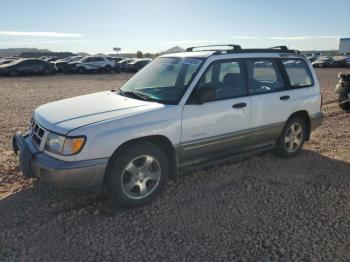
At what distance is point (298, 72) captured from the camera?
6105 millimetres

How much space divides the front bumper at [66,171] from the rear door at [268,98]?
240 cm

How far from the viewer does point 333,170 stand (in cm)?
564

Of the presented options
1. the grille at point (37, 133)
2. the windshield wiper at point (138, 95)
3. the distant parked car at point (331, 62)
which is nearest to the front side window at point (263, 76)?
the windshield wiper at point (138, 95)

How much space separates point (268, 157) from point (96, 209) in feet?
10.2

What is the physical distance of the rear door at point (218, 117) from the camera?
15.1 feet

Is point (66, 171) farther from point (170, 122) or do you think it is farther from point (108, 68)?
point (108, 68)

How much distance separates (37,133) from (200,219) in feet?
6.84

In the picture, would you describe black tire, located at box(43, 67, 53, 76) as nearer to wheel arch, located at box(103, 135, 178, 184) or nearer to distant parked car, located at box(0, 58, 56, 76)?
distant parked car, located at box(0, 58, 56, 76)

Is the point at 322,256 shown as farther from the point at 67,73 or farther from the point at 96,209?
the point at 67,73

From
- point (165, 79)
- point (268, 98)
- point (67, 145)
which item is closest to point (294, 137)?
point (268, 98)

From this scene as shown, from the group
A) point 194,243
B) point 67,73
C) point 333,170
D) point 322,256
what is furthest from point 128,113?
point 67,73

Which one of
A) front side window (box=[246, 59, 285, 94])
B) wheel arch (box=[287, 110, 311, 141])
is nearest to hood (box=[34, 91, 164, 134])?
front side window (box=[246, 59, 285, 94])

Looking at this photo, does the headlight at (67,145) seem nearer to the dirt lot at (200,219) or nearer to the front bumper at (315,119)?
the dirt lot at (200,219)

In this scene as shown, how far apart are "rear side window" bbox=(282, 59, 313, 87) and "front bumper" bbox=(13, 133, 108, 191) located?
11.3 feet
